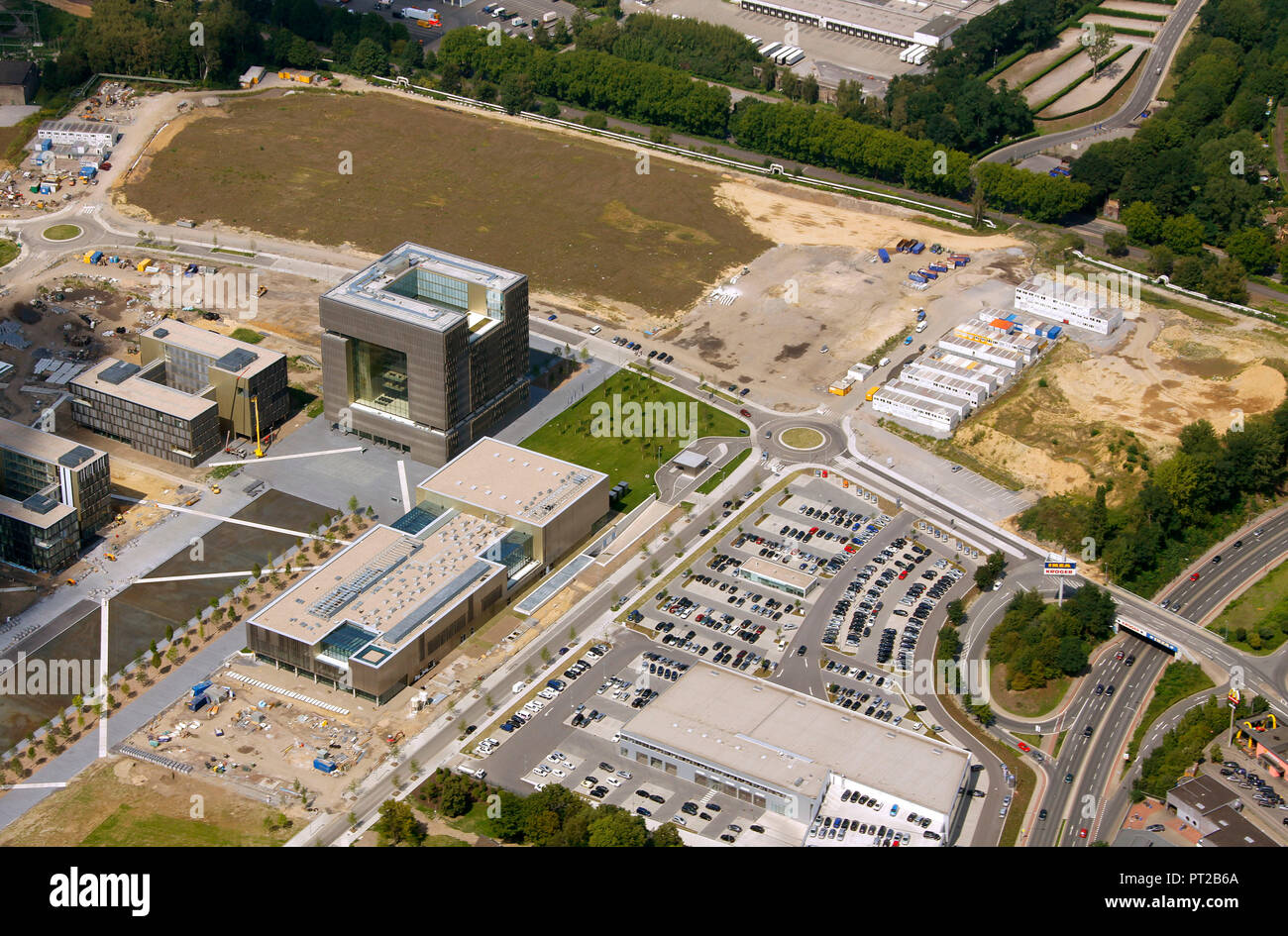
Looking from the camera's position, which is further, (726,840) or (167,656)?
(167,656)

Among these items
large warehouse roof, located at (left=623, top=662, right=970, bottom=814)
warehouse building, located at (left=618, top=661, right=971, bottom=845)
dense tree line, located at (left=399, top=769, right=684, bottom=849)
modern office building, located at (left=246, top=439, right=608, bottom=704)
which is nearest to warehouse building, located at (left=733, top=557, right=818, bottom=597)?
large warehouse roof, located at (left=623, top=662, right=970, bottom=814)

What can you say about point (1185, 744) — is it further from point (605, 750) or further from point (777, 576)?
point (605, 750)

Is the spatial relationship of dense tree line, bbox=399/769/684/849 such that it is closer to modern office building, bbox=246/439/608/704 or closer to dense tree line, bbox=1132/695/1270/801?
modern office building, bbox=246/439/608/704

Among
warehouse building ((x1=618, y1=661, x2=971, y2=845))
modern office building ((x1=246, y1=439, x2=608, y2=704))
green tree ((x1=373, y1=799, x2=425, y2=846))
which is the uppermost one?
modern office building ((x1=246, y1=439, x2=608, y2=704))

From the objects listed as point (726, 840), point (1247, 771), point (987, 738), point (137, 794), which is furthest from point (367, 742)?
point (1247, 771)

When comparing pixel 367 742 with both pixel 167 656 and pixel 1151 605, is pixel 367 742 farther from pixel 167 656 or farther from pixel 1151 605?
pixel 1151 605

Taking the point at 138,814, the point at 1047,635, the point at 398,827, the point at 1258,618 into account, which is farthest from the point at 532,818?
the point at 1258,618
